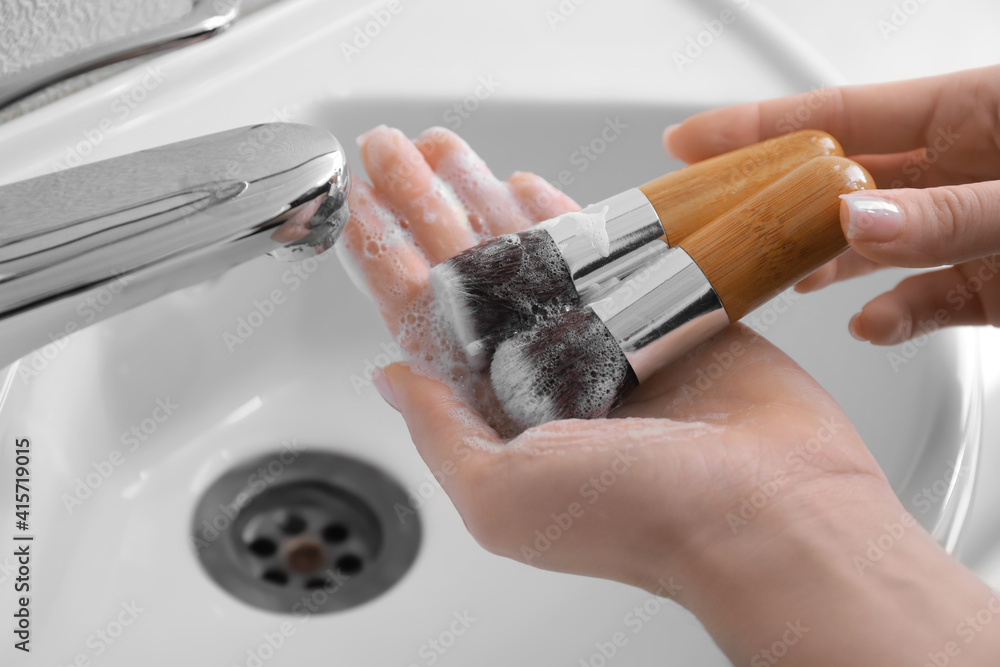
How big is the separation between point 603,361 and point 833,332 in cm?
24

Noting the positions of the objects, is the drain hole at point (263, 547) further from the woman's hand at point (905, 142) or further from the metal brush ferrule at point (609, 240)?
the woman's hand at point (905, 142)

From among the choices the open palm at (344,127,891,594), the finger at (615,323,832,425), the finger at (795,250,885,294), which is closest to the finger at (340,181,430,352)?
the open palm at (344,127,891,594)

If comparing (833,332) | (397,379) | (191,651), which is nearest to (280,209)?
(397,379)

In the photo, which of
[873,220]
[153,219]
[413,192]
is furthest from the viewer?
[413,192]

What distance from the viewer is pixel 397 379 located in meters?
0.40

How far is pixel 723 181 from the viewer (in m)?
0.44

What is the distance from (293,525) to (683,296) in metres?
0.27

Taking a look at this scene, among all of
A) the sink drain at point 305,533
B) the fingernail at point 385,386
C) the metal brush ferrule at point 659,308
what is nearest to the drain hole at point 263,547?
the sink drain at point 305,533

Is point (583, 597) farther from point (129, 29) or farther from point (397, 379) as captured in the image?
point (129, 29)

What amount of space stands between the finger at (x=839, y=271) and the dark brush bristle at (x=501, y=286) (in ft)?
0.63

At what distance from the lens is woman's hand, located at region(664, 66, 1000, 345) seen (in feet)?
1.63

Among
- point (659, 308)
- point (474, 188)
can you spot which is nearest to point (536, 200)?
point (474, 188)

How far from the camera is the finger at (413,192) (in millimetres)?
463

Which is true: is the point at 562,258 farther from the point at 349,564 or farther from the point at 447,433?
the point at 349,564
